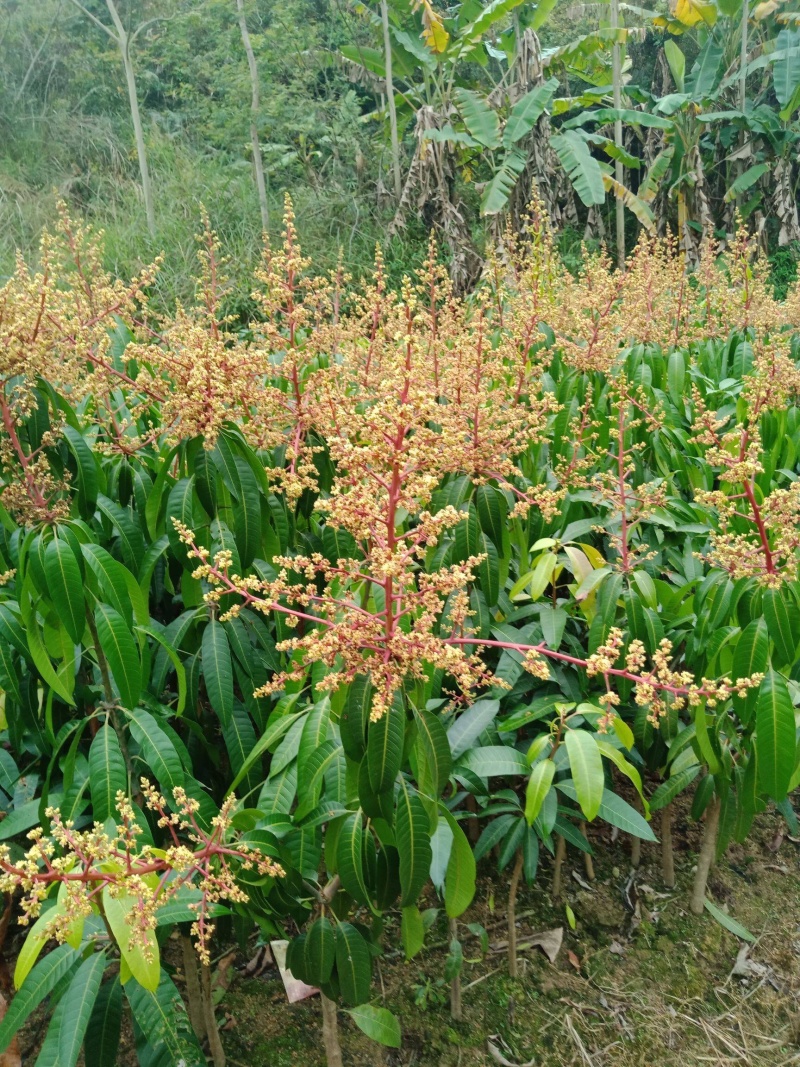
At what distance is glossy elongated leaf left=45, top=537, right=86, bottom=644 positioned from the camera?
56.4 inches

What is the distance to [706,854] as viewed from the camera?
84.2 inches

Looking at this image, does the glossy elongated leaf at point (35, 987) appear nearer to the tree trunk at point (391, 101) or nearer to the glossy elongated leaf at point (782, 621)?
the glossy elongated leaf at point (782, 621)

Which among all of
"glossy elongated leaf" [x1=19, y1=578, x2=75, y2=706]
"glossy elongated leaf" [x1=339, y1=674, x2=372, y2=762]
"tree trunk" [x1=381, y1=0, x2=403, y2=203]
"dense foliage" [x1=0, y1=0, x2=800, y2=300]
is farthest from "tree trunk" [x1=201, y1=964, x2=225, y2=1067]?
"tree trunk" [x1=381, y1=0, x2=403, y2=203]

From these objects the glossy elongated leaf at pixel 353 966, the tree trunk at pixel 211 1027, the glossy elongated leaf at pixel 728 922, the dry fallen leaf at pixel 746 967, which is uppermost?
the glossy elongated leaf at pixel 353 966

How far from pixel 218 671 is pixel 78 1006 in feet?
2.10

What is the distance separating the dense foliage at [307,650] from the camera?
1.19 metres

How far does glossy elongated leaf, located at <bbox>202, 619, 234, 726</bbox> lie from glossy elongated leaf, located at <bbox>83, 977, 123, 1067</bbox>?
0.53 m

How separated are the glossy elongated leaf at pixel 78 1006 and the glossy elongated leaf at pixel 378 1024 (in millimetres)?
556

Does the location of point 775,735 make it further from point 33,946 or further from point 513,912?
point 33,946

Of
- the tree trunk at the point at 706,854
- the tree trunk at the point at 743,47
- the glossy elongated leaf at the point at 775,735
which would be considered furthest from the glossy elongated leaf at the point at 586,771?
the tree trunk at the point at 743,47

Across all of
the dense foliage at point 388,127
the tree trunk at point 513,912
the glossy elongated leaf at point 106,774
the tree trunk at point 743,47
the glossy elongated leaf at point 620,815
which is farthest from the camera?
the tree trunk at point 743,47

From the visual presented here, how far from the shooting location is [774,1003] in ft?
6.50

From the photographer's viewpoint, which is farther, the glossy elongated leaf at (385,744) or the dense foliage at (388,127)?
the dense foliage at (388,127)

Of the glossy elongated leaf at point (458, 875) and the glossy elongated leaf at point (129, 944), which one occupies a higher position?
the glossy elongated leaf at point (129, 944)
